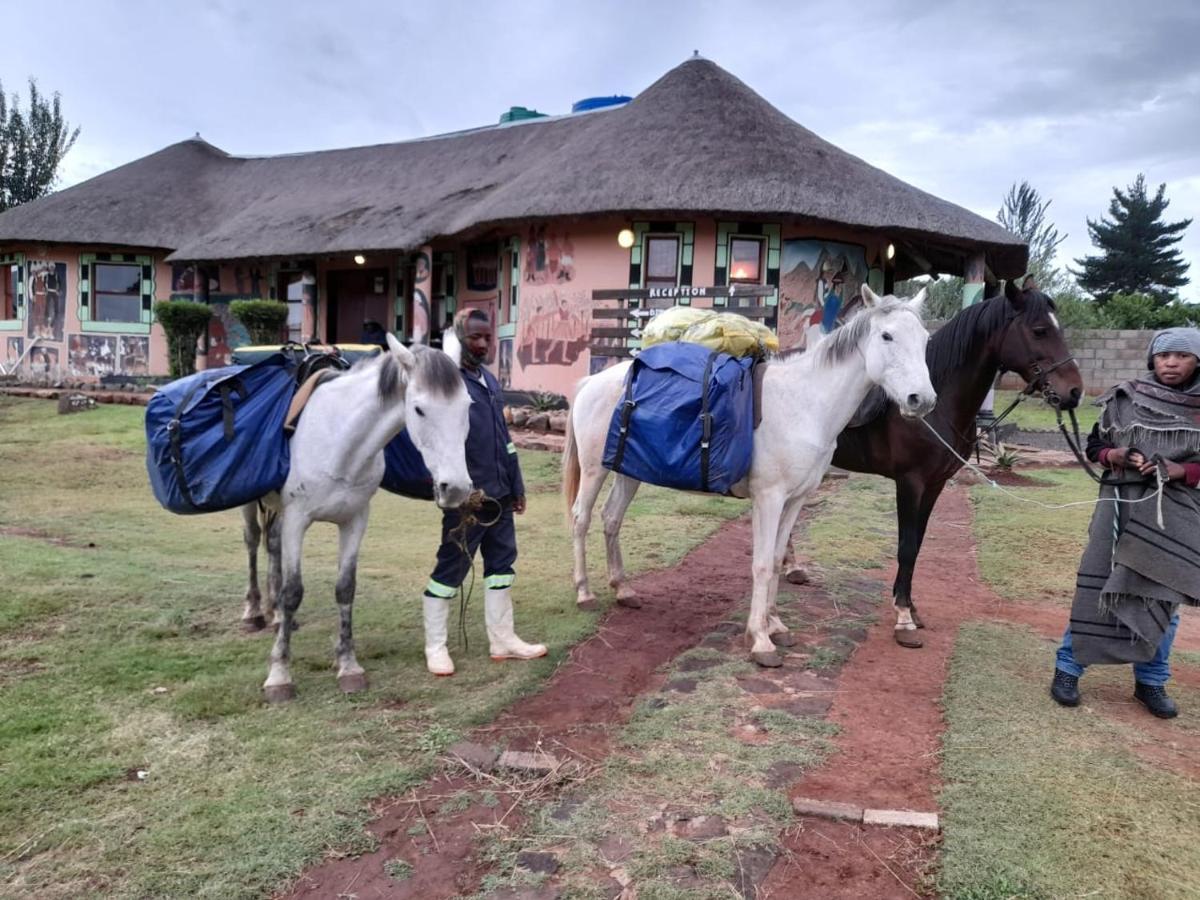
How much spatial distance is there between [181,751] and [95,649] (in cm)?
134

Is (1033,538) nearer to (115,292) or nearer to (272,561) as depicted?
(272,561)

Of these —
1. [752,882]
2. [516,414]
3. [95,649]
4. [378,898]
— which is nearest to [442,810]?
[378,898]

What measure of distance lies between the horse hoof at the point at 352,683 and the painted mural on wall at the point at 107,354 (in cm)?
1741

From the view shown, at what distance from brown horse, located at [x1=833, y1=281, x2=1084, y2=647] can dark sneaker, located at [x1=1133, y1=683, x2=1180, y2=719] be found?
1.07m

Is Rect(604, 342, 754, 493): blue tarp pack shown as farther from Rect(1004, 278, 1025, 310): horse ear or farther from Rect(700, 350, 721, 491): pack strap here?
Rect(1004, 278, 1025, 310): horse ear

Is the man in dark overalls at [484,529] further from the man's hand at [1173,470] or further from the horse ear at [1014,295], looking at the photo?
the horse ear at [1014,295]

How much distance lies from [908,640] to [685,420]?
1807 millimetres

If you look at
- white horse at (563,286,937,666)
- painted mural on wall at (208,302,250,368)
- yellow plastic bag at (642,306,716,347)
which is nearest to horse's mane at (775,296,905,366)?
white horse at (563,286,937,666)

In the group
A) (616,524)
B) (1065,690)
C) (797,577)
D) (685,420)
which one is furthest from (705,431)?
(797,577)

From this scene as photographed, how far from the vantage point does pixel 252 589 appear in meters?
4.50

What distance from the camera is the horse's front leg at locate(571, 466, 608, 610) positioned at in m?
5.04

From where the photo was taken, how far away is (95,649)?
12.8ft

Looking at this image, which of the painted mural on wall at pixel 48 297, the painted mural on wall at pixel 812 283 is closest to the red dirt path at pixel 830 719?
the painted mural on wall at pixel 812 283

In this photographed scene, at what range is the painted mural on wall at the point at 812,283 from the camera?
41.9ft
